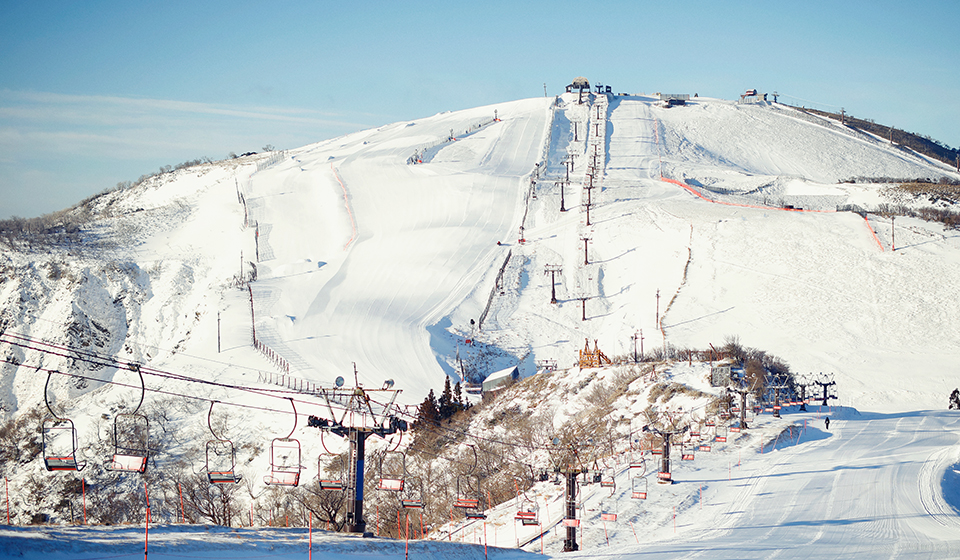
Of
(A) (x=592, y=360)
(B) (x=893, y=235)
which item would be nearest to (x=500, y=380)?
(A) (x=592, y=360)

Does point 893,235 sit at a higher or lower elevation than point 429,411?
higher

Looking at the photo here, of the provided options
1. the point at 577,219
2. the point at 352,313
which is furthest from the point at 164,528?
the point at 577,219

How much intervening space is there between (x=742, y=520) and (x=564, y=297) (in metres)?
41.1

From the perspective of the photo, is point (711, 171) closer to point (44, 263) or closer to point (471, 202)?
point (471, 202)

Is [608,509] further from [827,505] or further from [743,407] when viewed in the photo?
[743,407]

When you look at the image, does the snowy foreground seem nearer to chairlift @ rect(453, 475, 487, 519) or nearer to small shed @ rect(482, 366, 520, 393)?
chairlift @ rect(453, 475, 487, 519)

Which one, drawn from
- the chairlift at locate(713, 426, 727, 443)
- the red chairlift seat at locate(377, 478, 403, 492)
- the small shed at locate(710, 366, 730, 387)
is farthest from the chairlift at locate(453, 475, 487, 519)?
the small shed at locate(710, 366, 730, 387)

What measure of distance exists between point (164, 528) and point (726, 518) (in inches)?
626

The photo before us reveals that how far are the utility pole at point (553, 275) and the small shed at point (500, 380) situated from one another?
1310cm

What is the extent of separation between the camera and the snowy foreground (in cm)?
1475

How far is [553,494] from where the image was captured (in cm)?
2541

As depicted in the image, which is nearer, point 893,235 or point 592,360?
point 592,360

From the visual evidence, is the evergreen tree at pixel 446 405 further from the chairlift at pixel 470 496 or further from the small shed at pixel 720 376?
the small shed at pixel 720 376

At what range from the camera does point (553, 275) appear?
61062 mm
